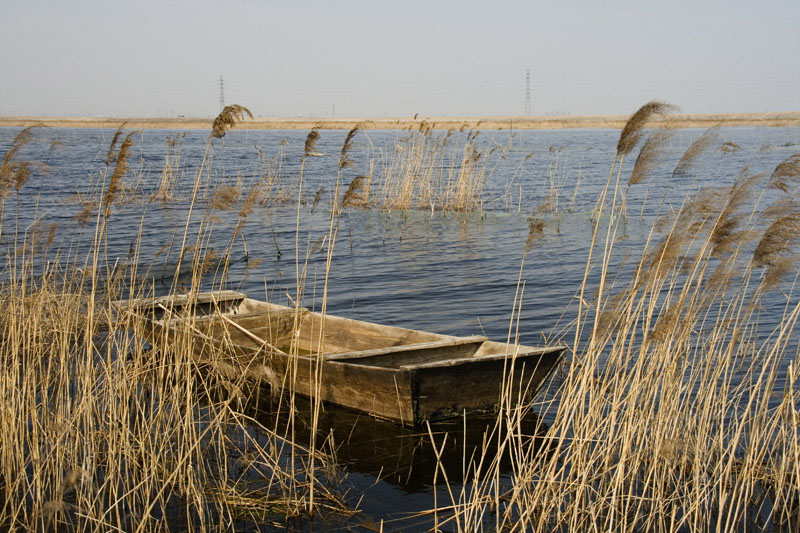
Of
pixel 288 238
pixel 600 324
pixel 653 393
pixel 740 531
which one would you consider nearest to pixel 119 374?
pixel 600 324

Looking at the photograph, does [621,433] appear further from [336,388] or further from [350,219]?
[350,219]

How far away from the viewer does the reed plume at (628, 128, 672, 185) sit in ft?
11.4

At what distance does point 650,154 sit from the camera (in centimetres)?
348

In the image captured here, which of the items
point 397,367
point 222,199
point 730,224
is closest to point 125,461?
point 222,199

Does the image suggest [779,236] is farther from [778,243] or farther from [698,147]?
[698,147]

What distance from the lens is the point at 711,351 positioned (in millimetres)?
3850

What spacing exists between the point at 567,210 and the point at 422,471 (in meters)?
12.7

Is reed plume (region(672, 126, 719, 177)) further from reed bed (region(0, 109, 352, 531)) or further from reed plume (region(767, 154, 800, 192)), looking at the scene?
reed bed (region(0, 109, 352, 531))

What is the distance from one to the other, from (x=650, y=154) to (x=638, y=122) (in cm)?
22

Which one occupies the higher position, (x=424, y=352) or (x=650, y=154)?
(x=650, y=154)

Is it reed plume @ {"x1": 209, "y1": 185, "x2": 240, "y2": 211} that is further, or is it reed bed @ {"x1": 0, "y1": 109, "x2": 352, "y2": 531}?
reed plume @ {"x1": 209, "y1": 185, "x2": 240, "y2": 211}

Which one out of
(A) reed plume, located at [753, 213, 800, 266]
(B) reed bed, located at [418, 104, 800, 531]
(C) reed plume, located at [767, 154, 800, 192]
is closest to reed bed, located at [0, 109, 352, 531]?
(B) reed bed, located at [418, 104, 800, 531]

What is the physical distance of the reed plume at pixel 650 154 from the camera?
11.4 feet

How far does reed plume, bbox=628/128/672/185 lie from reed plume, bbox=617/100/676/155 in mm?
107
